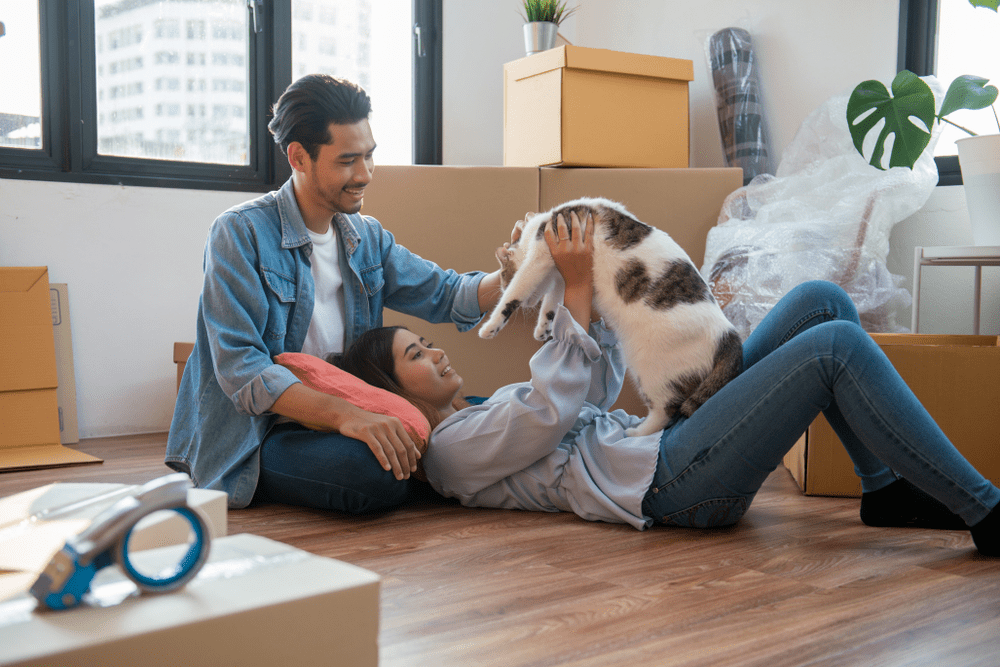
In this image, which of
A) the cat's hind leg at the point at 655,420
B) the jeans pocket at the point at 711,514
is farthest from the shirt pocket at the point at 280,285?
the jeans pocket at the point at 711,514

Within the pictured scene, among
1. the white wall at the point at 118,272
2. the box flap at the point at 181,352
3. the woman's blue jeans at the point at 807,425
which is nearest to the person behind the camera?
the woman's blue jeans at the point at 807,425

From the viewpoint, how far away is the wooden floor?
1030mm

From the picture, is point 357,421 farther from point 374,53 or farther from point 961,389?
point 374,53

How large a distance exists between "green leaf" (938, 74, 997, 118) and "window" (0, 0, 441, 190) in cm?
217

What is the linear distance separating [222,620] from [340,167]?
1311 millimetres

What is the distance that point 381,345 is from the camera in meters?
1.78

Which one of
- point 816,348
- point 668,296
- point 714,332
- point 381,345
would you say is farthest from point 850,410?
Result: point 381,345

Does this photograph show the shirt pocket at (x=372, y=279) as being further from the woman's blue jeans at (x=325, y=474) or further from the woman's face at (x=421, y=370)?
the woman's blue jeans at (x=325, y=474)

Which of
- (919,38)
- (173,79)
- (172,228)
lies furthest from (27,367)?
(919,38)

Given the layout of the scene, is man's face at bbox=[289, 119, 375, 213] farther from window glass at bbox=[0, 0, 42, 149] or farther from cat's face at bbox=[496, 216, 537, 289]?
window glass at bbox=[0, 0, 42, 149]

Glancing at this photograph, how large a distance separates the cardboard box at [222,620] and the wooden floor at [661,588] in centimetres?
38

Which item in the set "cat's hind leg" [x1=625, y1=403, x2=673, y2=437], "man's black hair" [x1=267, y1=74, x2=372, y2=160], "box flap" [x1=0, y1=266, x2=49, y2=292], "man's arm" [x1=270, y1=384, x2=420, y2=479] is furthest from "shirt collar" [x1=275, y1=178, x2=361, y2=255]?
"box flap" [x1=0, y1=266, x2=49, y2=292]

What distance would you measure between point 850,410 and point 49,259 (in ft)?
8.77

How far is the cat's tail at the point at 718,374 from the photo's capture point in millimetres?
1549
